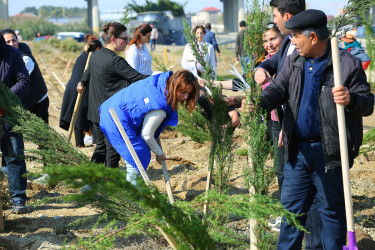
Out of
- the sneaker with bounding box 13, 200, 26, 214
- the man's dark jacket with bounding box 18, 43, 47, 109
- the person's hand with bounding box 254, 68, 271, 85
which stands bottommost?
the sneaker with bounding box 13, 200, 26, 214

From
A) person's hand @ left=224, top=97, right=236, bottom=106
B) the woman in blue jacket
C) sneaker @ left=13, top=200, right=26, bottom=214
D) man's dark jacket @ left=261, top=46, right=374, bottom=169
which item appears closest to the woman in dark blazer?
the woman in blue jacket

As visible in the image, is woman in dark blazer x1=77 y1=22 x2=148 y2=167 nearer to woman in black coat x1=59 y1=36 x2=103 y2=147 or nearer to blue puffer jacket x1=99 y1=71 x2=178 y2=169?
blue puffer jacket x1=99 y1=71 x2=178 y2=169

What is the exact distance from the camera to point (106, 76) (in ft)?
17.4

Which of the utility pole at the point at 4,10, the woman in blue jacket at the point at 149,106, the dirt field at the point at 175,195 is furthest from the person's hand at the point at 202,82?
the utility pole at the point at 4,10

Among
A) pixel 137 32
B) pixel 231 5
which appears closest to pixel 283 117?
pixel 137 32

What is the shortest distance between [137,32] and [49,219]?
238cm

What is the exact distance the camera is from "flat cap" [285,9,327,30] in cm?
313

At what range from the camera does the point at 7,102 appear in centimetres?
457

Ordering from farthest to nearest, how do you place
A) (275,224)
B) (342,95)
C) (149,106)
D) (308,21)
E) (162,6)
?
(162,6)
(275,224)
(149,106)
(308,21)
(342,95)

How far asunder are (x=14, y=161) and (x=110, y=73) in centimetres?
121

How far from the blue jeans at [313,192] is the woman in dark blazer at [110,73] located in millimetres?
2195

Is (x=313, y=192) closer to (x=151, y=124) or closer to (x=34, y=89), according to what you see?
(x=151, y=124)

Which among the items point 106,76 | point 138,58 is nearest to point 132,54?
point 138,58

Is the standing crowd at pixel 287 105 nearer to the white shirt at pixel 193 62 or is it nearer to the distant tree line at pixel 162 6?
the white shirt at pixel 193 62
